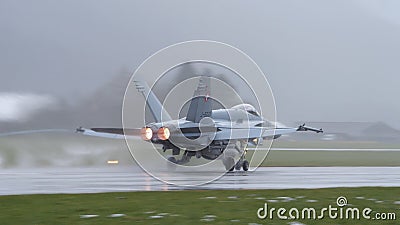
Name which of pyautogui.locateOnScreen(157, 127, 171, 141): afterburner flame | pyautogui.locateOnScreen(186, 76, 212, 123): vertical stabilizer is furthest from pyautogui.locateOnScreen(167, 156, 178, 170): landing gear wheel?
pyautogui.locateOnScreen(186, 76, 212, 123): vertical stabilizer

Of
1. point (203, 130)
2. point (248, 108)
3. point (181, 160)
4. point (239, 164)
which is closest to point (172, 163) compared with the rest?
point (181, 160)

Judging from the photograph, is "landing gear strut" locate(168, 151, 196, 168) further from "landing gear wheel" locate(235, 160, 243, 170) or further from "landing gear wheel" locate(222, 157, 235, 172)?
"landing gear wheel" locate(235, 160, 243, 170)

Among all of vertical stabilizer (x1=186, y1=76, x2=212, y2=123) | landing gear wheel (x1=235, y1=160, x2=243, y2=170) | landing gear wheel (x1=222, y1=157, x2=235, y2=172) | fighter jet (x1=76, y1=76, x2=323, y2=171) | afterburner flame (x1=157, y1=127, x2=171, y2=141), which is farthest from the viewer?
landing gear wheel (x1=235, y1=160, x2=243, y2=170)

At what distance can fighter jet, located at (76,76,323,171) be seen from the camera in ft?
→ 111

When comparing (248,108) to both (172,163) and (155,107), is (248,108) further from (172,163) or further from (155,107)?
(155,107)

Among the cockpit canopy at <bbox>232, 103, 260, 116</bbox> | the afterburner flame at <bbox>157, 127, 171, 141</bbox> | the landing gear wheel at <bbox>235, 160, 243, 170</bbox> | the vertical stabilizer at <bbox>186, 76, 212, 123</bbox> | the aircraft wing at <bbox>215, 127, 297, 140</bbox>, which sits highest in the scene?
the cockpit canopy at <bbox>232, 103, 260, 116</bbox>

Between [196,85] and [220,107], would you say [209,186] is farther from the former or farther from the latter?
[220,107]

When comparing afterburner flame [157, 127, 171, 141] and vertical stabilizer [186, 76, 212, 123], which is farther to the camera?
afterburner flame [157, 127, 171, 141]

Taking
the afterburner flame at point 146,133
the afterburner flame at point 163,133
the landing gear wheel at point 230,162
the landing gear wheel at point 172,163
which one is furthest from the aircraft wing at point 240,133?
the afterburner flame at point 146,133

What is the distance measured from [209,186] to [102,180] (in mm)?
5084

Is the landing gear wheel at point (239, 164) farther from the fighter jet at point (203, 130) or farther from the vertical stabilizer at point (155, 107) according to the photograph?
the vertical stabilizer at point (155, 107)

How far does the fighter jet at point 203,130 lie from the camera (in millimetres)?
33969

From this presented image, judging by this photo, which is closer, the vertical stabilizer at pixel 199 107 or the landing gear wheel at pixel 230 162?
the vertical stabilizer at pixel 199 107

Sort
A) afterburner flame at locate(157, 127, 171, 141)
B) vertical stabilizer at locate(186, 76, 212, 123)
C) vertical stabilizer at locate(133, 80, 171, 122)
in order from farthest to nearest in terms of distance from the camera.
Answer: vertical stabilizer at locate(133, 80, 171, 122)
afterburner flame at locate(157, 127, 171, 141)
vertical stabilizer at locate(186, 76, 212, 123)
